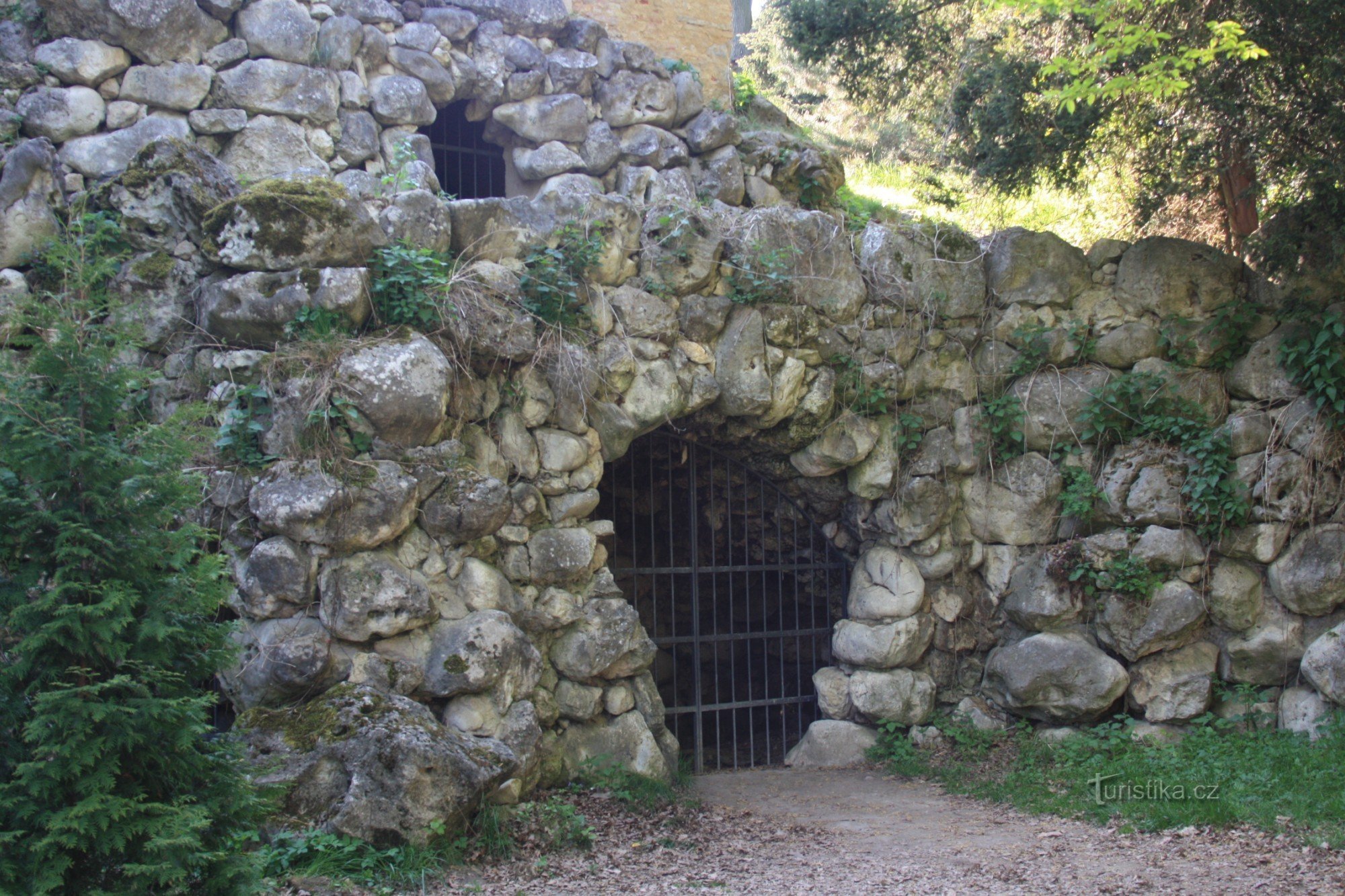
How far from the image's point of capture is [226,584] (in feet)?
11.9

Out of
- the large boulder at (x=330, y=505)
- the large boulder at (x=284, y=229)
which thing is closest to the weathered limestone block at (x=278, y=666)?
the large boulder at (x=330, y=505)

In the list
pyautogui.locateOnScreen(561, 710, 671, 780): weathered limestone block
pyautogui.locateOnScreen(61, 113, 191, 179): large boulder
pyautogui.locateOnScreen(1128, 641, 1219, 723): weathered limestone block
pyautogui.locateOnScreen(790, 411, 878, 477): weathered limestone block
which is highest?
A: pyautogui.locateOnScreen(61, 113, 191, 179): large boulder

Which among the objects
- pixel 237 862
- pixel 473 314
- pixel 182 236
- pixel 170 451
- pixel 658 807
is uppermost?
pixel 182 236

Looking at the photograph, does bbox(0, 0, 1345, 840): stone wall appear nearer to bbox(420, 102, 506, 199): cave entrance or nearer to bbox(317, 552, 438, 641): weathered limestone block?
bbox(317, 552, 438, 641): weathered limestone block

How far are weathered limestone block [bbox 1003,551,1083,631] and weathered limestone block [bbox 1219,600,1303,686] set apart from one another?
1.00 m

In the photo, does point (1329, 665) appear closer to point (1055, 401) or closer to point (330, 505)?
point (1055, 401)

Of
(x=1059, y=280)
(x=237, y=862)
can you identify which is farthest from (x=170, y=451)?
(x=1059, y=280)

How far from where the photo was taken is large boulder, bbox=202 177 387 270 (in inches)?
211

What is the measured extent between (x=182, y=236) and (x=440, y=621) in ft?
8.95

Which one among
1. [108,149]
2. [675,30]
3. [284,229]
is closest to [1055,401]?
[675,30]

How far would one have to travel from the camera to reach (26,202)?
555cm

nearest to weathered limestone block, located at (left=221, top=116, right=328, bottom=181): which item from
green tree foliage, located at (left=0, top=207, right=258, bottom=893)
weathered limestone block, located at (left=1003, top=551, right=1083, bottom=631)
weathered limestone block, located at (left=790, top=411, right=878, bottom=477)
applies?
green tree foliage, located at (left=0, top=207, right=258, bottom=893)

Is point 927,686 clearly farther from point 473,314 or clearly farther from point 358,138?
point 358,138

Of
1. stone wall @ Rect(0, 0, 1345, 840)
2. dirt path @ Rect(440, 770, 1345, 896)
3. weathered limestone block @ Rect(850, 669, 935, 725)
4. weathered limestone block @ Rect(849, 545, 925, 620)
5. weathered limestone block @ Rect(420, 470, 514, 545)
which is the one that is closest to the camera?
dirt path @ Rect(440, 770, 1345, 896)
